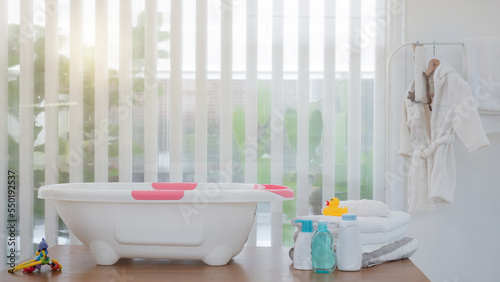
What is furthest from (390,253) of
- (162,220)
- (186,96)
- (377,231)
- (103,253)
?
(186,96)

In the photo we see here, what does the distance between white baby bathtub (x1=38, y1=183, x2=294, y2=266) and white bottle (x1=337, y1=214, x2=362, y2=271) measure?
163 millimetres

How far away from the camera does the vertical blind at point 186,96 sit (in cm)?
244

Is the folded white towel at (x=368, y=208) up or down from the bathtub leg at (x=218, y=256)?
up

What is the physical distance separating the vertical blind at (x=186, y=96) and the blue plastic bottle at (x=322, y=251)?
3.28 ft

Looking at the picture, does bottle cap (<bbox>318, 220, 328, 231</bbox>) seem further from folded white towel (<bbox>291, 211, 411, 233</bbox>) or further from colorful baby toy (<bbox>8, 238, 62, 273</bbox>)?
colorful baby toy (<bbox>8, 238, 62, 273</bbox>)

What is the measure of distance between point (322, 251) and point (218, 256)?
28cm

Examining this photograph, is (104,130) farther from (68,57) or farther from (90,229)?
(90,229)

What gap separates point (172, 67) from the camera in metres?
2.44

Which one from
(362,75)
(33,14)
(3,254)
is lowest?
(3,254)

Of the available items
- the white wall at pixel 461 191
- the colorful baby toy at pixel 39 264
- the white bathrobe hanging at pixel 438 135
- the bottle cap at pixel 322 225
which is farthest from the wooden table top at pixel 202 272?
the white wall at pixel 461 191

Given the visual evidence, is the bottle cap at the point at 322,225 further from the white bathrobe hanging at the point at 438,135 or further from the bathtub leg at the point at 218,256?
the white bathrobe hanging at the point at 438,135

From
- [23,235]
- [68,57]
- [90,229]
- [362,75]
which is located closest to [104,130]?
[68,57]

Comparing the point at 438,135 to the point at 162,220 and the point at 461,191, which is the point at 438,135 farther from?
the point at 162,220

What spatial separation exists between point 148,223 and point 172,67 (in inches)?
43.2
